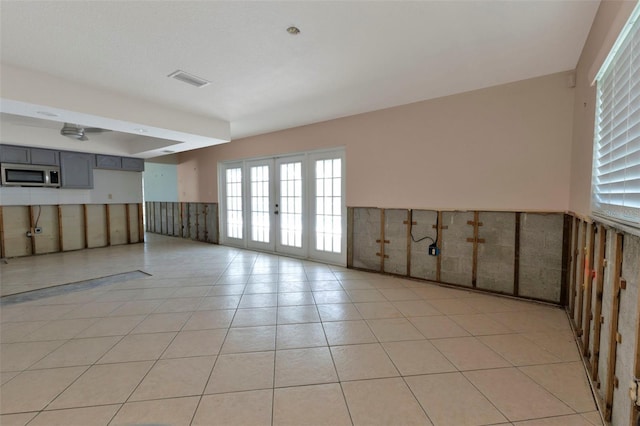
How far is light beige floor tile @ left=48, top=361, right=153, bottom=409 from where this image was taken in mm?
1692

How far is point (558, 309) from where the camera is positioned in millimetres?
3047

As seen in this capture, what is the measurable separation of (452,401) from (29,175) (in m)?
8.09

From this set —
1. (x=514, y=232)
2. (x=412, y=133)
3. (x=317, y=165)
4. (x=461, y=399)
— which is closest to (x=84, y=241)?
(x=317, y=165)

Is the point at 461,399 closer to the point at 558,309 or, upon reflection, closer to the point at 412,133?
the point at 558,309

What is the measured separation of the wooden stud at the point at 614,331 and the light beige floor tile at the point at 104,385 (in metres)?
2.87

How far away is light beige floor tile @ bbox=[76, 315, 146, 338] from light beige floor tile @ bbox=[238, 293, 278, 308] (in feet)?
3.43

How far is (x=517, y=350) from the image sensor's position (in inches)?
87.8

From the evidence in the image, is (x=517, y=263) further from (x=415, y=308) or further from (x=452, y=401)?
(x=452, y=401)

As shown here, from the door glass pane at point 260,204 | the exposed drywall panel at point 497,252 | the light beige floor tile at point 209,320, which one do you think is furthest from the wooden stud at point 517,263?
the door glass pane at point 260,204

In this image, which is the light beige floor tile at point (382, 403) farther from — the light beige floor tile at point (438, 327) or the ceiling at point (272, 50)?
the ceiling at point (272, 50)

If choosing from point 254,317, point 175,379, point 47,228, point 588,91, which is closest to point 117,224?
point 47,228

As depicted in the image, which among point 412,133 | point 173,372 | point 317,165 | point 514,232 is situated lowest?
point 173,372

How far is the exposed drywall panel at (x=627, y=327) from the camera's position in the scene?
1277 mm

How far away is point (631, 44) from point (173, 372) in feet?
11.6
